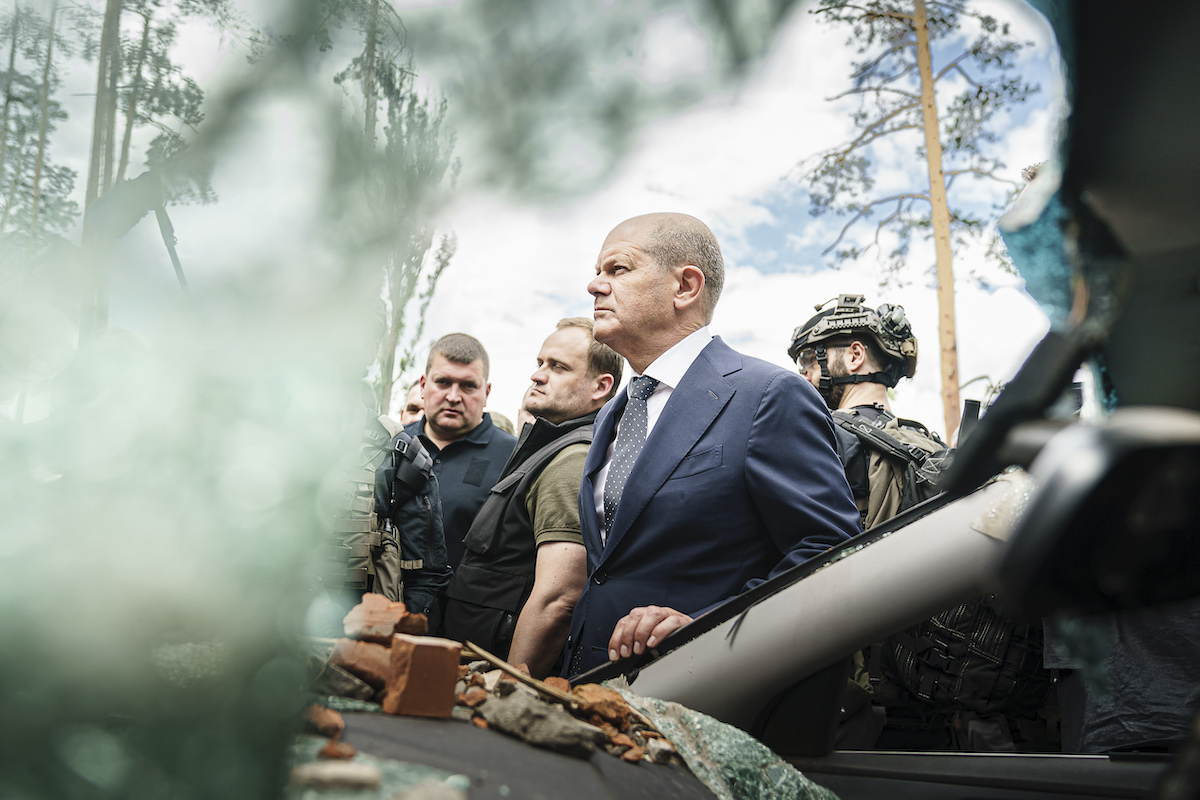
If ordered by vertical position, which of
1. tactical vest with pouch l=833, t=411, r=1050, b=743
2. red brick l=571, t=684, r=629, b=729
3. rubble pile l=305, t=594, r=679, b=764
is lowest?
tactical vest with pouch l=833, t=411, r=1050, b=743

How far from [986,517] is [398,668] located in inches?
33.3

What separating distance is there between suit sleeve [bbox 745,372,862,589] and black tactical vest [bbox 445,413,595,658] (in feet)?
3.68

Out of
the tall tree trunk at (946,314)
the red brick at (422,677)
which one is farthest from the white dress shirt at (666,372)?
the tall tree trunk at (946,314)

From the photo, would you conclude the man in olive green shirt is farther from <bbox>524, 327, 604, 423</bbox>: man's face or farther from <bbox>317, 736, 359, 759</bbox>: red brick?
<bbox>317, 736, 359, 759</bbox>: red brick

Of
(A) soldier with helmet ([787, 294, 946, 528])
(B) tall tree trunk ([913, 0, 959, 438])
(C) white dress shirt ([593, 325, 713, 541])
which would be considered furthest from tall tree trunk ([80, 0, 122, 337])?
(B) tall tree trunk ([913, 0, 959, 438])

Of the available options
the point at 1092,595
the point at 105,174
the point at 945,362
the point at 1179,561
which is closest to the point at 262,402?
the point at 105,174

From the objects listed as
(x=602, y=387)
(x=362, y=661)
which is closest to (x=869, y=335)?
(x=602, y=387)

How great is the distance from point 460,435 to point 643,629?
2.81 meters

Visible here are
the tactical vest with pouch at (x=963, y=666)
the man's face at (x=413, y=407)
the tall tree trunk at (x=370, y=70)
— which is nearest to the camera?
the tall tree trunk at (x=370, y=70)

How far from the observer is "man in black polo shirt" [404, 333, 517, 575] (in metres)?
4.05

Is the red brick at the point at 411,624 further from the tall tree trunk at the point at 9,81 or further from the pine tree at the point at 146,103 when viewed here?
the tall tree trunk at the point at 9,81

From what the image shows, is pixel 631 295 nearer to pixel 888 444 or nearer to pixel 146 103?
pixel 888 444

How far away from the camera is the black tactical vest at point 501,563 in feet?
10.0

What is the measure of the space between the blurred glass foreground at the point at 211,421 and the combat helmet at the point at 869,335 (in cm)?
358
